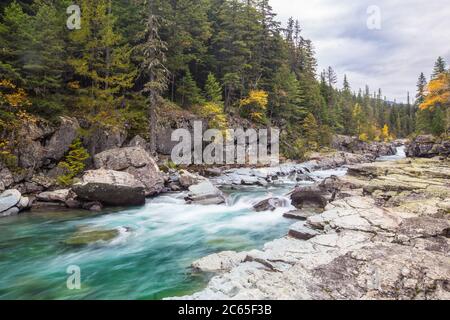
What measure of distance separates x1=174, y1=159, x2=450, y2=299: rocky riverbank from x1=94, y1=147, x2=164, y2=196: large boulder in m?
10.9

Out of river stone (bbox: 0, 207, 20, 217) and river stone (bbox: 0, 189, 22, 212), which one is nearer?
river stone (bbox: 0, 207, 20, 217)

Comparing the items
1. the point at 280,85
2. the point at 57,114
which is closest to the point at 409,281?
the point at 57,114

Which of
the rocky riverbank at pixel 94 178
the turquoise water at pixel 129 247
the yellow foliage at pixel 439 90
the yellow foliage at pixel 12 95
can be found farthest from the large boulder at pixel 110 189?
the yellow foliage at pixel 439 90

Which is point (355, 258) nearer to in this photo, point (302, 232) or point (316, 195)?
point (302, 232)

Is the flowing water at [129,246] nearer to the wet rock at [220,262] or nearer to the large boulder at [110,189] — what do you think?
the wet rock at [220,262]

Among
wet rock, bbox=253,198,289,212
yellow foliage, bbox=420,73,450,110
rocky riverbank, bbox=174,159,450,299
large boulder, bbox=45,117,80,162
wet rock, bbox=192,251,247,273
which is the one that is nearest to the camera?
rocky riverbank, bbox=174,159,450,299

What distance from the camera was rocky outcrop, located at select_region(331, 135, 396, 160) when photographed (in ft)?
187

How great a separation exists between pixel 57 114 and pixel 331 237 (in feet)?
60.0

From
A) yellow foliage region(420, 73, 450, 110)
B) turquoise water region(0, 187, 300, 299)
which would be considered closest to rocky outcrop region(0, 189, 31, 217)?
turquoise water region(0, 187, 300, 299)

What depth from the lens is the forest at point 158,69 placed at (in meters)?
17.7

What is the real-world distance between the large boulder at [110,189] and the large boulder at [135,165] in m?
1.52

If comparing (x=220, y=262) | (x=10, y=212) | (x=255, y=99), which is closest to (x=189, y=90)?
(x=255, y=99)

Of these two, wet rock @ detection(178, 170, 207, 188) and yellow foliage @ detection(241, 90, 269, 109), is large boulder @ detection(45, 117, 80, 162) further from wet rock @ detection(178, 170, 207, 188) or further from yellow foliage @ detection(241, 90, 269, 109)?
yellow foliage @ detection(241, 90, 269, 109)

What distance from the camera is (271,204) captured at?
1477 cm
